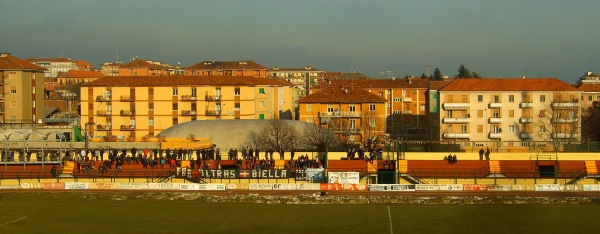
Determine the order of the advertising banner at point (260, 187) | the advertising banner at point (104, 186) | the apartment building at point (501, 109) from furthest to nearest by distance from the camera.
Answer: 1. the apartment building at point (501, 109)
2. the advertising banner at point (104, 186)
3. the advertising banner at point (260, 187)

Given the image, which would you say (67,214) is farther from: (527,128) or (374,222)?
(527,128)

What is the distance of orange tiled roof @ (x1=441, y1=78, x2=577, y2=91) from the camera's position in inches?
4053

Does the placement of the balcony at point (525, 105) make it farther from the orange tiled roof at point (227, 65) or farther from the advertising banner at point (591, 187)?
the orange tiled roof at point (227, 65)

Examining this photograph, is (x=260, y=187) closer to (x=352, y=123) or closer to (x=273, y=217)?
(x=273, y=217)

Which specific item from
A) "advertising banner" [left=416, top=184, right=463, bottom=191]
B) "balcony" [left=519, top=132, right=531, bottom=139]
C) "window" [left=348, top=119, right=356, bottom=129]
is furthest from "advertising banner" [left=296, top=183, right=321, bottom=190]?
"balcony" [left=519, top=132, right=531, bottom=139]

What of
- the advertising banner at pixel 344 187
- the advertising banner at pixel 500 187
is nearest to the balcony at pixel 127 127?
the advertising banner at pixel 344 187

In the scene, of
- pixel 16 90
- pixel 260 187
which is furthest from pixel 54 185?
pixel 16 90

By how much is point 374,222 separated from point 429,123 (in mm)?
76529

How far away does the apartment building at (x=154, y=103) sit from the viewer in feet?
355

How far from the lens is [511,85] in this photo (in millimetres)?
103438

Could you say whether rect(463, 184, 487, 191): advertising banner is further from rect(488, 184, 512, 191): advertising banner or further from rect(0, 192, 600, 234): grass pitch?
rect(0, 192, 600, 234): grass pitch

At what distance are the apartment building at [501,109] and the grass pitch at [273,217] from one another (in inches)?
2033

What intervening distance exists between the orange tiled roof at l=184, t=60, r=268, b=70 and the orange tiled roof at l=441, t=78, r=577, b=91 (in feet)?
237

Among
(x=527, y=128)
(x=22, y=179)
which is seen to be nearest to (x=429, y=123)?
(x=527, y=128)
